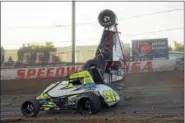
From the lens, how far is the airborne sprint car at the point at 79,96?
13.8 metres

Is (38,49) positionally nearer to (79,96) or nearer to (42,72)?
(42,72)

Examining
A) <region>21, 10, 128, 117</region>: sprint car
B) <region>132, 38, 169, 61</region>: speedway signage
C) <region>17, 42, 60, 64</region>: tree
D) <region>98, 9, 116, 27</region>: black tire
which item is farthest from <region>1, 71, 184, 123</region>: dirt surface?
<region>17, 42, 60, 64</region>: tree

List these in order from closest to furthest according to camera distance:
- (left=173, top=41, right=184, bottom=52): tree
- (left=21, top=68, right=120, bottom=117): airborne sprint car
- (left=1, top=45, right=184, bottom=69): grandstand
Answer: (left=21, top=68, right=120, bottom=117): airborne sprint car
(left=1, top=45, right=184, bottom=69): grandstand
(left=173, top=41, right=184, bottom=52): tree

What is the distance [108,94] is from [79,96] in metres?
0.98

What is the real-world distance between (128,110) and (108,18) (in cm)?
349

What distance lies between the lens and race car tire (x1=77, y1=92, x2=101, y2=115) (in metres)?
13.6

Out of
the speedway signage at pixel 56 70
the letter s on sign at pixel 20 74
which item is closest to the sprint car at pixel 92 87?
the speedway signage at pixel 56 70

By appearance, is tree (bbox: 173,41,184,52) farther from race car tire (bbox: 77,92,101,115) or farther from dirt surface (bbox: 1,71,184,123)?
race car tire (bbox: 77,92,101,115)

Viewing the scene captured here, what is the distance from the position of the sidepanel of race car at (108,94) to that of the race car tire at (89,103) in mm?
257

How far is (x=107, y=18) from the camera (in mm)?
15172

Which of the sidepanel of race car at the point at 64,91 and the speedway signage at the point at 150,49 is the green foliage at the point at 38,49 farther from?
the sidepanel of race car at the point at 64,91

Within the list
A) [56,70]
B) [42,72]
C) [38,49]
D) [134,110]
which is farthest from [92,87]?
[38,49]

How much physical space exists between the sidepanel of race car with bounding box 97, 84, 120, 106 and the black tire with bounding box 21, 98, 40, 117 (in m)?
2.41

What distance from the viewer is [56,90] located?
14.6 metres
